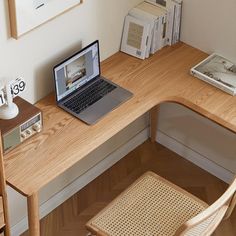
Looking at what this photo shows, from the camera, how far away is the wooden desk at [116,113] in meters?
2.24

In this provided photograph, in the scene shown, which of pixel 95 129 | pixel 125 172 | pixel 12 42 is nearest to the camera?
pixel 12 42

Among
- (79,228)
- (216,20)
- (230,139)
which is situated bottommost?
(79,228)

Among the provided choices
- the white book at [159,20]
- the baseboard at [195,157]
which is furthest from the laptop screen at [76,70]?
the baseboard at [195,157]

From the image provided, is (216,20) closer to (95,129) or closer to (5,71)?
(95,129)

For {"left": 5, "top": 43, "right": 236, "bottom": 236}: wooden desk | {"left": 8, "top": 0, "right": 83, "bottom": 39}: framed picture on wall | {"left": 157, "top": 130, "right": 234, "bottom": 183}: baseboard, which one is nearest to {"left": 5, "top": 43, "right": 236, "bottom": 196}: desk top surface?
{"left": 5, "top": 43, "right": 236, "bottom": 236}: wooden desk

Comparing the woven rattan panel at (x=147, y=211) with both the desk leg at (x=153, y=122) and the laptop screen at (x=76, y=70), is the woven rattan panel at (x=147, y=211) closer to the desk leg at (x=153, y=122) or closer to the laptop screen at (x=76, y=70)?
the laptop screen at (x=76, y=70)

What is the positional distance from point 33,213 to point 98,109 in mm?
532

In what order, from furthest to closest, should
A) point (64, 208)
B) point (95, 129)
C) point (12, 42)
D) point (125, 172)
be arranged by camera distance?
point (125, 172) < point (64, 208) < point (95, 129) < point (12, 42)

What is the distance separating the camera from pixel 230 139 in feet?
9.93

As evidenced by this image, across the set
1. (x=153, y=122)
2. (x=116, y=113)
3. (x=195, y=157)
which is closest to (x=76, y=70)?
(x=116, y=113)

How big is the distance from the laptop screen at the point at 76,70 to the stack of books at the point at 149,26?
0.87 feet

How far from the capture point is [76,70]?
253 cm

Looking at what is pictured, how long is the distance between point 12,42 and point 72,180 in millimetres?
978

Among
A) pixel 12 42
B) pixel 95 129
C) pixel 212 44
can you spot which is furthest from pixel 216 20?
pixel 12 42
